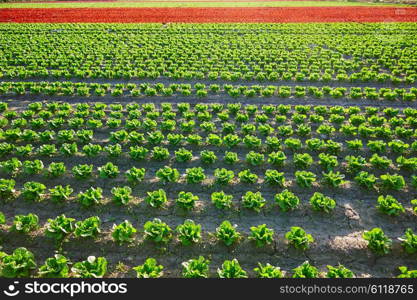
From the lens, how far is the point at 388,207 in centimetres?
836

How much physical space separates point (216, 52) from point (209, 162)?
14849 millimetres

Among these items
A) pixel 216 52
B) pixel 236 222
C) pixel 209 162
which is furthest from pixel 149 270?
pixel 216 52

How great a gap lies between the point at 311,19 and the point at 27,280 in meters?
39.0

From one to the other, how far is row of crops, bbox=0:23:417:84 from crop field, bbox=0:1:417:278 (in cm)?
19

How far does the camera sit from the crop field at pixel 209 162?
744cm

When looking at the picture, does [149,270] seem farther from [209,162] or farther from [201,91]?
[201,91]

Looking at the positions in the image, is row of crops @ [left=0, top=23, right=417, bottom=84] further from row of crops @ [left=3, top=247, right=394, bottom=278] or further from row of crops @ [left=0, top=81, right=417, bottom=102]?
row of crops @ [left=3, top=247, right=394, bottom=278]

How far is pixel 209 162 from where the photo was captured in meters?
10.9

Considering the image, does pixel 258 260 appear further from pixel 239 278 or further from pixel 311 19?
pixel 311 19

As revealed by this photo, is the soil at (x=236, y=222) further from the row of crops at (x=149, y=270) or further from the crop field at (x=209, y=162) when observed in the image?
the row of crops at (x=149, y=270)

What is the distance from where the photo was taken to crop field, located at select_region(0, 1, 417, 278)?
7438mm

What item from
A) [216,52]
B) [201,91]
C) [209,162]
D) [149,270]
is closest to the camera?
[149,270]

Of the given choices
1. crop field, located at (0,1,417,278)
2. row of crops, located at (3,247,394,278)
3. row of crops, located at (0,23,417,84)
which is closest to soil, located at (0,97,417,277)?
crop field, located at (0,1,417,278)

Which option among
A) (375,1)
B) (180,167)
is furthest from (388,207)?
(375,1)
